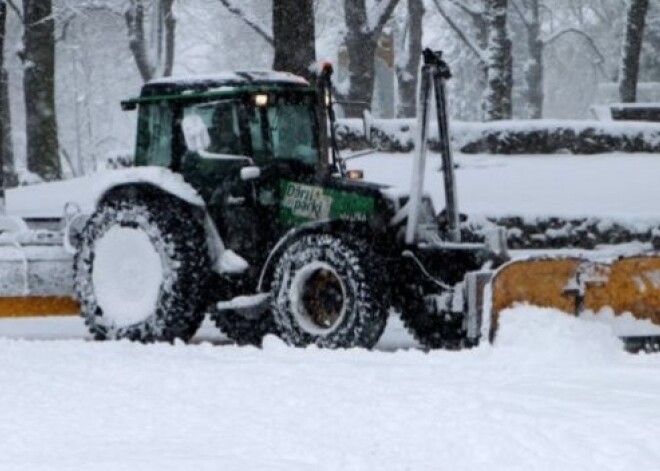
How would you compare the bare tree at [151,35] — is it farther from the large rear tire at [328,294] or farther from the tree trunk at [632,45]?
the large rear tire at [328,294]

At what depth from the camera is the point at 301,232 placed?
10648mm

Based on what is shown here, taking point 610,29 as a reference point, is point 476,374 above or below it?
below

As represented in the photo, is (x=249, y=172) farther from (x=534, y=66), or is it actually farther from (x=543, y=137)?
(x=534, y=66)

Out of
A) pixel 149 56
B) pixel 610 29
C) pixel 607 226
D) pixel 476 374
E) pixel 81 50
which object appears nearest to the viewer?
pixel 476 374

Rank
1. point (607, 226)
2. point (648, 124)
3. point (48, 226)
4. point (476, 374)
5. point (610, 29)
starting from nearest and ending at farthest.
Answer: point (476, 374), point (48, 226), point (607, 226), point (648, 124), point (610, 29)

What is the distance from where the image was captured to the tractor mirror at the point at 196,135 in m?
11.4

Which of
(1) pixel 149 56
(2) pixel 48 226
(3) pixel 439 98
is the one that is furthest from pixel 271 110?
(1) pixel 149 56

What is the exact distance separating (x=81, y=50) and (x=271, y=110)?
3843 cm

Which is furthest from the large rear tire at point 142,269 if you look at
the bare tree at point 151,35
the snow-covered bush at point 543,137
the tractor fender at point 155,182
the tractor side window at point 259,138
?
the bare tree at point 151,35

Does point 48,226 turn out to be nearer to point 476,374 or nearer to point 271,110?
point 271,110

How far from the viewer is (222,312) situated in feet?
37.8

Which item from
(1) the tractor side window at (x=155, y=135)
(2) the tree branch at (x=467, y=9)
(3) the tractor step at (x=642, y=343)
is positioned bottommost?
(3) the tractor step at (x=642, y=343)

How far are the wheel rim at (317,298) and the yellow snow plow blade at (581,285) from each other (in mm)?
1267

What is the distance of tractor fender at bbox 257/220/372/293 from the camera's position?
1059 centimetres
